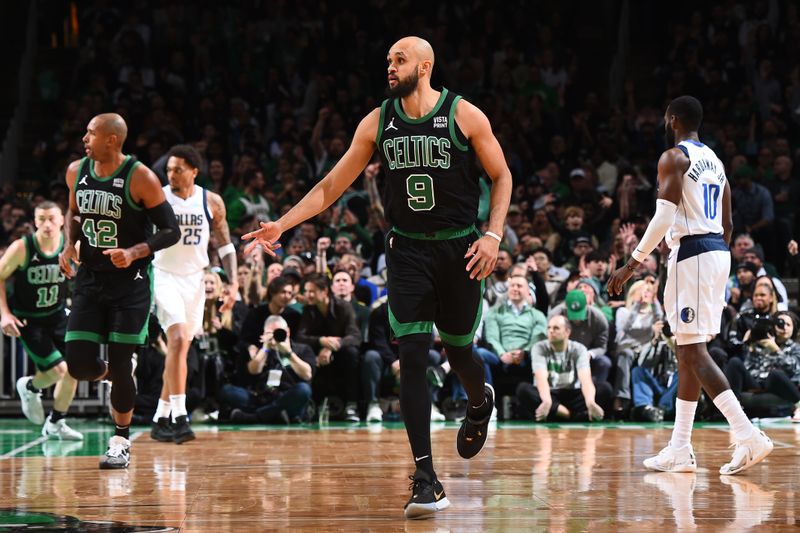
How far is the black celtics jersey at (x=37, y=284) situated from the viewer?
9641mm

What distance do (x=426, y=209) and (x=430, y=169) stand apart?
185 mm

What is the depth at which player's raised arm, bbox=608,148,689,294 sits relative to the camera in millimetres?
6398

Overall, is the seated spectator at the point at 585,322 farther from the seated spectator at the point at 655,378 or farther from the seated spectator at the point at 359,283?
the seated spectator at the point at 359,283

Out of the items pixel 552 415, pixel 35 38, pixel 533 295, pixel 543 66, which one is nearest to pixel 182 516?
pixel 552 415

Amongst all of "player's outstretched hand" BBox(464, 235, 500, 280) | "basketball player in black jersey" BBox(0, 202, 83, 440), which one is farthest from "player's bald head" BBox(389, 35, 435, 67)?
"basketball player in black jersey" BBox(0, 202, 83, 440)

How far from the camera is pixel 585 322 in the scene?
1162cm

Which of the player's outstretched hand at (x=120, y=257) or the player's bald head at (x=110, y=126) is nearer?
the player's outstretched hand at (x=120, y=257)

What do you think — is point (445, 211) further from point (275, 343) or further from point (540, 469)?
point (275, 343)

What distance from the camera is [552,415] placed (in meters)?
11.1

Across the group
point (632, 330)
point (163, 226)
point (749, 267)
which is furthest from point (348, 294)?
point (163, 226)

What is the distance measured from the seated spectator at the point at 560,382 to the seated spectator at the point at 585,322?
0.34 meters

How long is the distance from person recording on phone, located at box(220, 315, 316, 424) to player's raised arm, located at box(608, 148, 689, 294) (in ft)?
15.8

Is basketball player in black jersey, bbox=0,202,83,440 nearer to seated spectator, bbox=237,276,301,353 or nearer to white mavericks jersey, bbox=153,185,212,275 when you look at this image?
white mavericks jersey, bbox=153,185,212,275

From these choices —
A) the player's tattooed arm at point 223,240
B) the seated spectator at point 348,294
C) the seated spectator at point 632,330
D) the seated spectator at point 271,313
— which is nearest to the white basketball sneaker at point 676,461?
the player's tattooed arm at point 223,240
